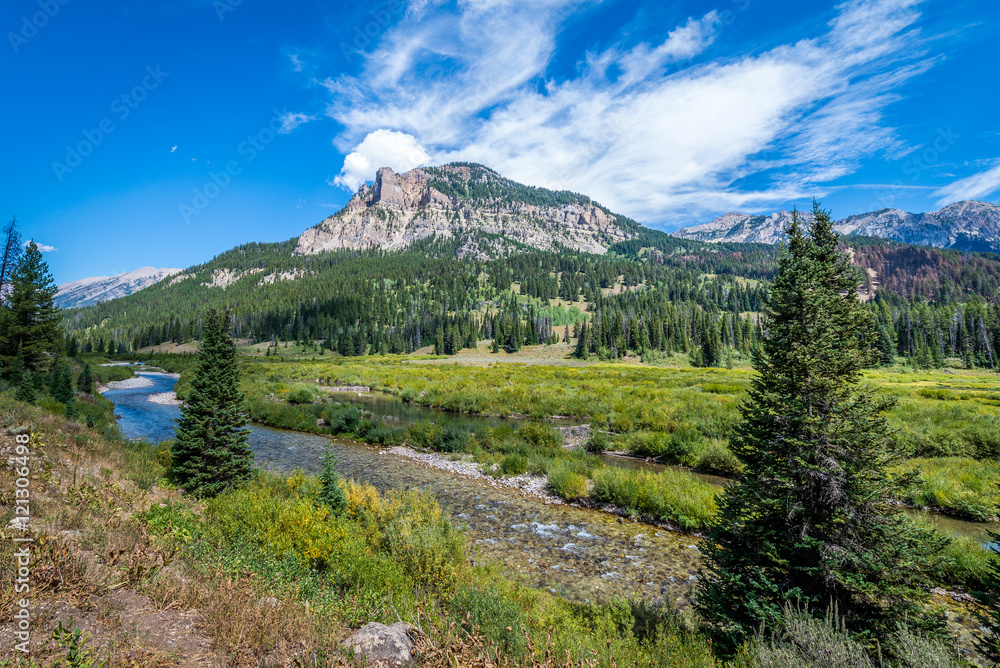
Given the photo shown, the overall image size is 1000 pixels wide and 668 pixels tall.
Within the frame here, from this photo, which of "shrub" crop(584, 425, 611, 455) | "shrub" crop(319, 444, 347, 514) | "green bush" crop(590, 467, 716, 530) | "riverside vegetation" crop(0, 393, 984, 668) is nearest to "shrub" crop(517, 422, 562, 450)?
"shrub" crop(584, 425, 611, 455)

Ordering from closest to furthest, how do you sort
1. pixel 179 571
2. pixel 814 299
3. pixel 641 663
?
pixel 641 663, pixel 179 571, pixel 814 299

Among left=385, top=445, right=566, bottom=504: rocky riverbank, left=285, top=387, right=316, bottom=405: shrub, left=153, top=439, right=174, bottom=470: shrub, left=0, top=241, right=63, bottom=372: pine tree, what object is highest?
left=0, top=241, right=63, bottom=372: pine tree

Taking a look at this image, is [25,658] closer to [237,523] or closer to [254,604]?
[254,604]

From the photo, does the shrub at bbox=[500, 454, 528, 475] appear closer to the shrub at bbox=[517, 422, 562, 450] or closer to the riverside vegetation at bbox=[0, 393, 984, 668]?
the shrub at bbox=[517, 422, 562, 450]

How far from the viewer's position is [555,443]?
21.2 metres

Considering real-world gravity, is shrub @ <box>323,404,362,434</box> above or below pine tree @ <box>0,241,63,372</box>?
below

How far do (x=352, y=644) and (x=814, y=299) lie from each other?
743cm

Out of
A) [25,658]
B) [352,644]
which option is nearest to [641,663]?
[352,644]

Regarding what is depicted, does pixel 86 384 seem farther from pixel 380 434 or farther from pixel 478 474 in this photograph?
pixel 478 474

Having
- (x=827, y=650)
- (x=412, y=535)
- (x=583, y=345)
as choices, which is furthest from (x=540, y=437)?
(x=583, y=345)

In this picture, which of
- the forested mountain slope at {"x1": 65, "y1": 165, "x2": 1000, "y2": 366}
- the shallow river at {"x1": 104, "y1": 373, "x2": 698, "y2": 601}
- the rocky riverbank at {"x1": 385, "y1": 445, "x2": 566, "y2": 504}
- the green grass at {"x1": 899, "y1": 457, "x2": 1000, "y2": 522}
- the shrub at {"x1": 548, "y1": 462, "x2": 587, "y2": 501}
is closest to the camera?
the shallow river at {"x1": 104, "y1": 373, "x2": 698, "y2": 601}

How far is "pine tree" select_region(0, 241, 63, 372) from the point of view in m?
27.4

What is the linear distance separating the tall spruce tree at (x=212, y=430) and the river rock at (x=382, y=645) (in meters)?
9.65

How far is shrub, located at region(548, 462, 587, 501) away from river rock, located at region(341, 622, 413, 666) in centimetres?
1088
